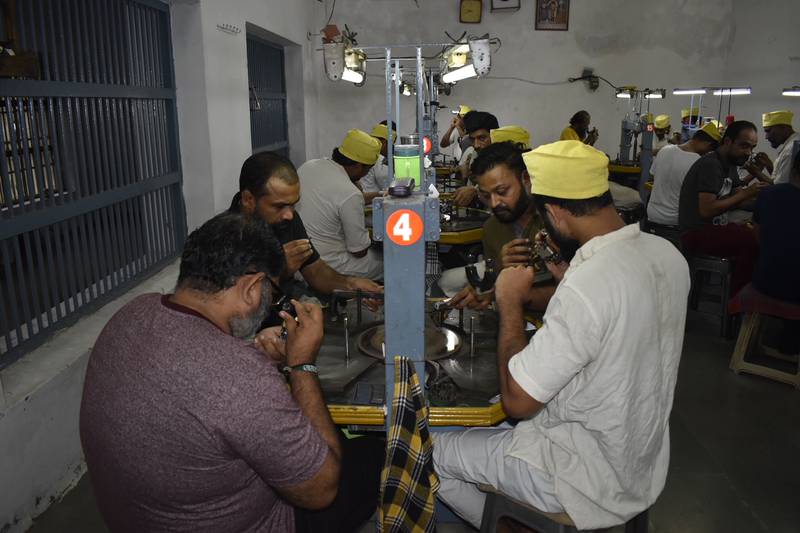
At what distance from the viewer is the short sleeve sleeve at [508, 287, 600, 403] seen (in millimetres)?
1586

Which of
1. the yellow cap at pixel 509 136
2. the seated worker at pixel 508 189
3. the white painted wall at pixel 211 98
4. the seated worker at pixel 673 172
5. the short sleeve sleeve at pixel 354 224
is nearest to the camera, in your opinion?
the seated worker at pixel 508 189

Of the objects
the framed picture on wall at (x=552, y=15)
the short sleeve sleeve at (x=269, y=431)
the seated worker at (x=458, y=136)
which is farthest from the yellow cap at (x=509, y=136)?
the framed picture on wall at (x=552, y=15)

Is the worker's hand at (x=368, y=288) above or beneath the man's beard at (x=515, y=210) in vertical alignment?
beneath

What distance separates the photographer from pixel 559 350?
1.60m

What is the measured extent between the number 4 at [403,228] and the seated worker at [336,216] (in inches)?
92.6

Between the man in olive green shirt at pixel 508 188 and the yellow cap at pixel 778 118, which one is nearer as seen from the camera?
the man in olive green shirt at pixel 508 188

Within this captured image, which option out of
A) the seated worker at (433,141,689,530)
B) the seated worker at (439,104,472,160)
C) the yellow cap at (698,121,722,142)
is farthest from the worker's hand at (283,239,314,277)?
the yellow cap at (698,121,722,142)

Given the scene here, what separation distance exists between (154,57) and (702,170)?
4.14 meters

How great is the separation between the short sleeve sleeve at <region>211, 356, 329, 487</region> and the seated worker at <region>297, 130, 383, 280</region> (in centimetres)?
258

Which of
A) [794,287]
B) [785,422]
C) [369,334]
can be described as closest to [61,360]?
[369,334]

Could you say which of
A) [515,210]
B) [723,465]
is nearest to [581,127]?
[515,210]

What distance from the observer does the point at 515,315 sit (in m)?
1.89

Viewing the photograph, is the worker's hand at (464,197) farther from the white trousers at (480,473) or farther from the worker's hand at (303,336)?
the worker's hand at (303,336)

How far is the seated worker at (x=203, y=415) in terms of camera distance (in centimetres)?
130
